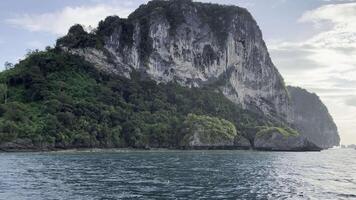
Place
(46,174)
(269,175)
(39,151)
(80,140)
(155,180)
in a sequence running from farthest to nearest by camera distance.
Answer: (80,140) → (39,151) → (269,175) → (46,174) → (155,180)

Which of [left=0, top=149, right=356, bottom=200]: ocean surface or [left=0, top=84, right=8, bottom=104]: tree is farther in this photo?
[left=0, top=84, right=8, bottom=104]: tree

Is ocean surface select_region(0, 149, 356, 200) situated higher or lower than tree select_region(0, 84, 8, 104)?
lower

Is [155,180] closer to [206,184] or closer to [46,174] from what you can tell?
[206,184]

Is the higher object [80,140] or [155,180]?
[80,140]

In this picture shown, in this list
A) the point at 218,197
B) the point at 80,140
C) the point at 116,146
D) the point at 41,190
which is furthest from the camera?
the point at 116,146

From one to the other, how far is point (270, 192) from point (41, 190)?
1114 inches

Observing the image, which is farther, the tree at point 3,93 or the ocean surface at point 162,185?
the tree at point 3,93

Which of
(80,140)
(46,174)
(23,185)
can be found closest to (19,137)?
(80,140)

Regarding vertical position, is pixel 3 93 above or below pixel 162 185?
above

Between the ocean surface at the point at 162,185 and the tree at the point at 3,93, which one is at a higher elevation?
the tree at the point at 3,93

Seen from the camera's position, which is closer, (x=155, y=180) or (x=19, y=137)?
(x=155, y=180)

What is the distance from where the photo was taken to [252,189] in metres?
59.4

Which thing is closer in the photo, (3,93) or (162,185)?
(162,185)

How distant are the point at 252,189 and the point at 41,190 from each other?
26.6 metres
